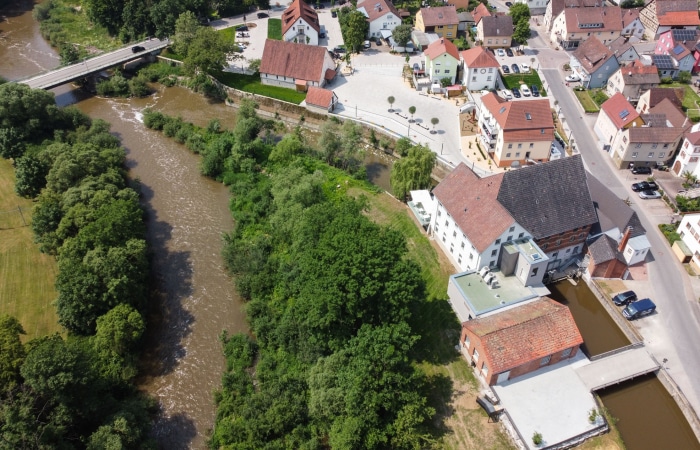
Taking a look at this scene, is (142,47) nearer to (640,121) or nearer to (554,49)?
(554,49)

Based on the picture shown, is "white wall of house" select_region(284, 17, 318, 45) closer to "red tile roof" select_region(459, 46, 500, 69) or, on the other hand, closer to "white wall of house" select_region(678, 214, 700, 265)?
"red tile roof" select_region(459, 46, 500, 69)

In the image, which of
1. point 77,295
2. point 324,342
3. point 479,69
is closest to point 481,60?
point 479,69

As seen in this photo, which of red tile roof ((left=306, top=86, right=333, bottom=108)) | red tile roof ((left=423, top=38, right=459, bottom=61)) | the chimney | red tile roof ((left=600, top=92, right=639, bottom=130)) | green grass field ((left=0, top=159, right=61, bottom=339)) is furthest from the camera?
red tile roof ((left=423, top=38, right=459, bottom=61))

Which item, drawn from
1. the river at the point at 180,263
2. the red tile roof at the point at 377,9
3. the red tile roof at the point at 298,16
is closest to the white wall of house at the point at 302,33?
the red tile roof at the point at 298,16

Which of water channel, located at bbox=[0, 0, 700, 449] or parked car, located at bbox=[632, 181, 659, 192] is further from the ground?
parked car, located at bbox=[632, 181, 659, 192]

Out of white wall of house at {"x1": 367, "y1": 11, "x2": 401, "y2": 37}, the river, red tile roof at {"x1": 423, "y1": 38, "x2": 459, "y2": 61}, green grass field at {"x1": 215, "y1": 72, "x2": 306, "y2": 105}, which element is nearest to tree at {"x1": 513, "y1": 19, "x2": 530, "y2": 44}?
red tile roof at {"x1": 423, "y1": 38, "x2": 459, "y2": 61}

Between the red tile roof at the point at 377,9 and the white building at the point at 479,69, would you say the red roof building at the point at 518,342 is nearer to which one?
the white building at the point at 479,69

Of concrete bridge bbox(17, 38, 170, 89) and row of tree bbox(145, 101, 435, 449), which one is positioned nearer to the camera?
row of tree bbox(145, 101, 435, 449)
